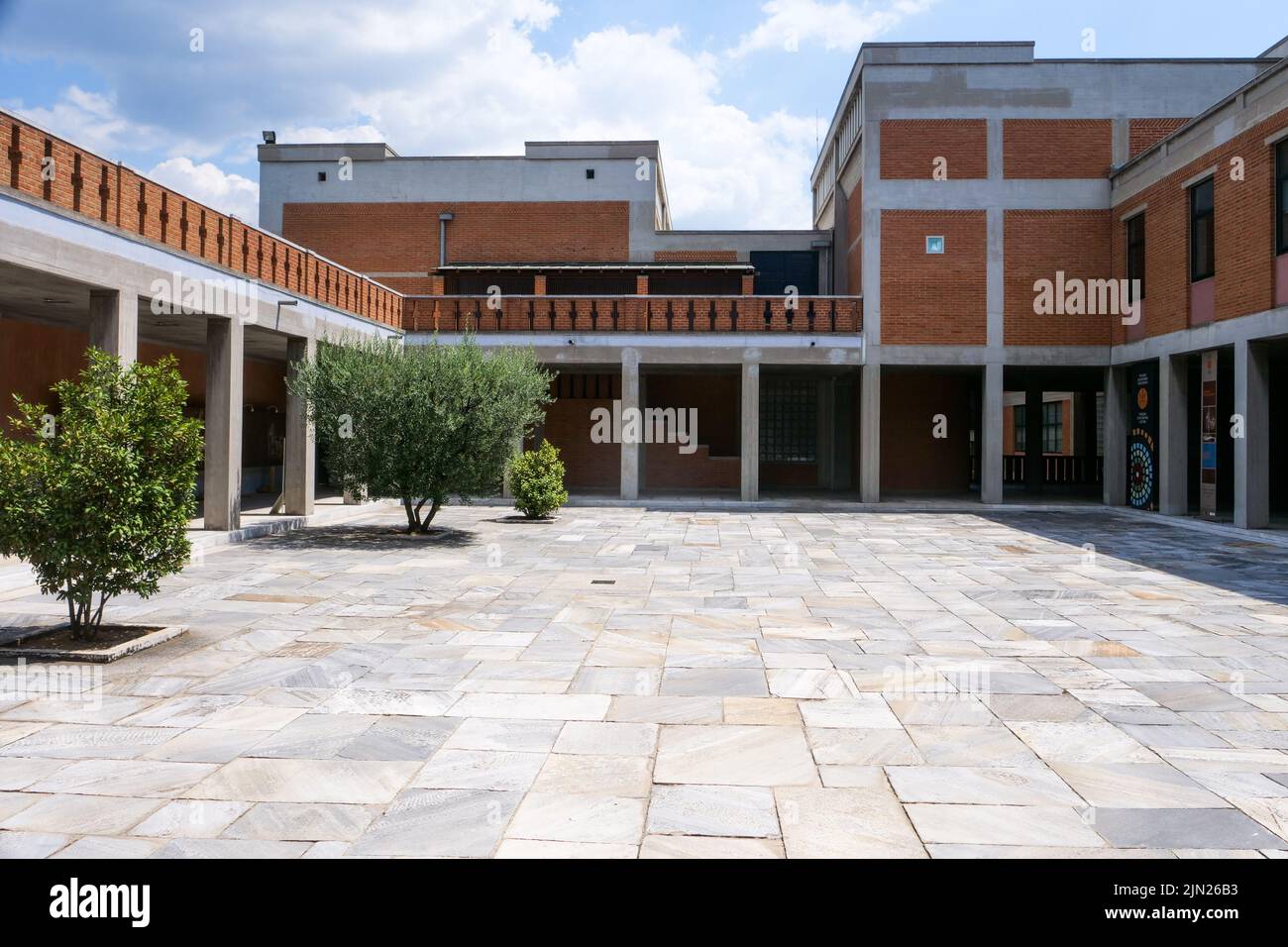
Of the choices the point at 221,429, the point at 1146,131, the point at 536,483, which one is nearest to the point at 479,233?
the point at 536,483

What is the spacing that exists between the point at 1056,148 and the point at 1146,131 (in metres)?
2.18

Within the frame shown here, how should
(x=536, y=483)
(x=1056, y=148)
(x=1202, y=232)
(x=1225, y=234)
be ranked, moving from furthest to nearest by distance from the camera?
(x=1056, y=148) → (x=536, y=483) → (x=1202, y=232) → (x=1225, y=234)

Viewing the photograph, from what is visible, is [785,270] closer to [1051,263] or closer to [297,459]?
[1051,263]

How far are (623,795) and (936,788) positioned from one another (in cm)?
152

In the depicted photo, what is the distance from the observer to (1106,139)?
21.5 m

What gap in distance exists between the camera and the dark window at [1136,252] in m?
20.2

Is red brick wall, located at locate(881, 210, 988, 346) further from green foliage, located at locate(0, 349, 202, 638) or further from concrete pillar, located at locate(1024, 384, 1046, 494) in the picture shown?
green foliage, located at locate(0, 349, 202, 638)

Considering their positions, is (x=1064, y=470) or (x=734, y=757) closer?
(x=734, y=757)

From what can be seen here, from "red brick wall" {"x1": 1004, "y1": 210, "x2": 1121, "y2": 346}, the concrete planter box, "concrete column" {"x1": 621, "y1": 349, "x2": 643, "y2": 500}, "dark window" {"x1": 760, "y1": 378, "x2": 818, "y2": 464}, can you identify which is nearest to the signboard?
"red brick wall" {"x1": 1004, "y1": 210, "x2": 1121, "y2": 346}

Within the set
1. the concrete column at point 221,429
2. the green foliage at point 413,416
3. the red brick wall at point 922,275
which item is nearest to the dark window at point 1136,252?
the red brick wall at point 922,275

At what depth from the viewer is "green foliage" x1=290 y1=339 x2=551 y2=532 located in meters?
14.5

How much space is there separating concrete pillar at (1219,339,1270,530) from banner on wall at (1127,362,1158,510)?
3.15 meters

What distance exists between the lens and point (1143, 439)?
2008cm
